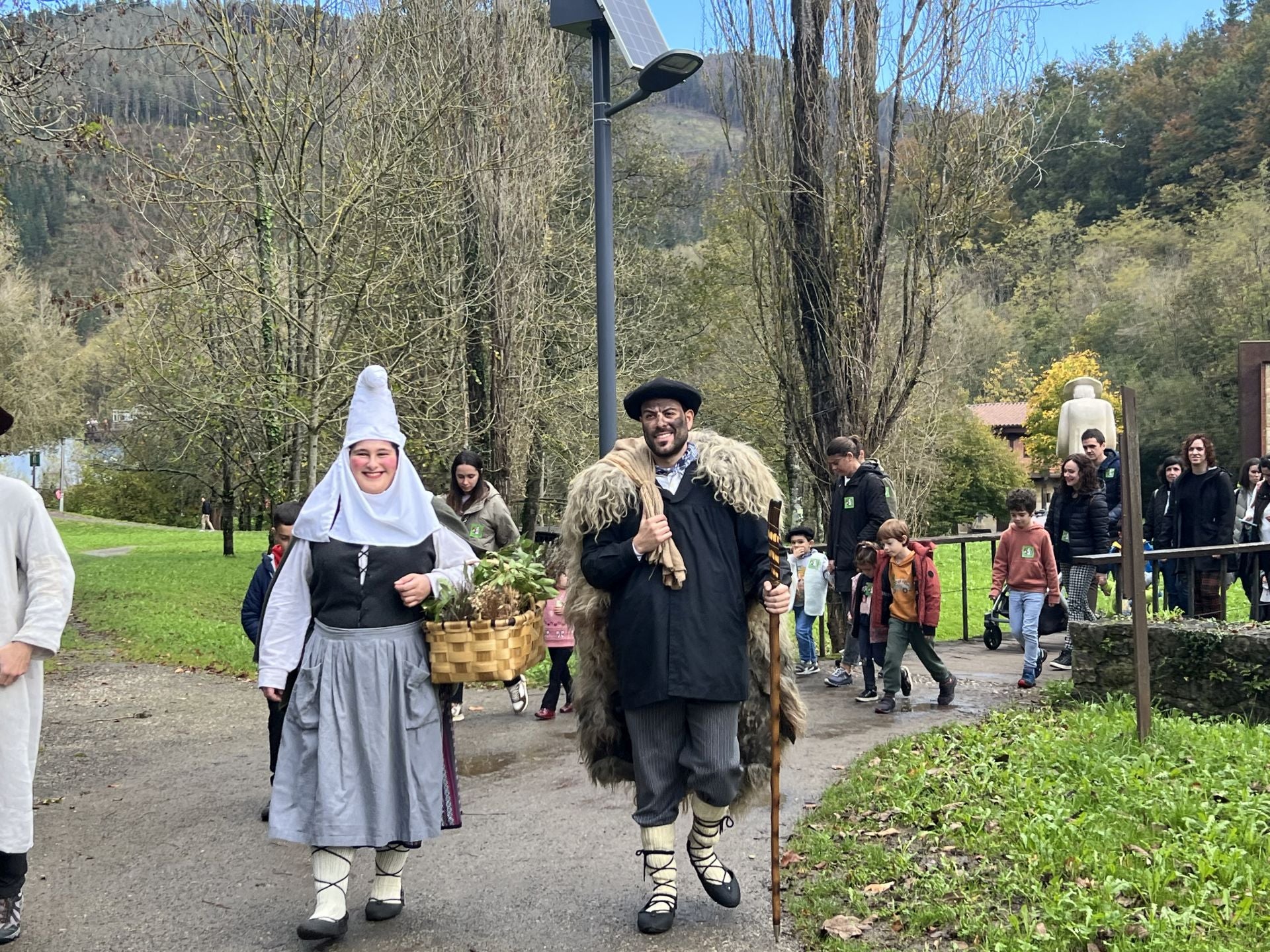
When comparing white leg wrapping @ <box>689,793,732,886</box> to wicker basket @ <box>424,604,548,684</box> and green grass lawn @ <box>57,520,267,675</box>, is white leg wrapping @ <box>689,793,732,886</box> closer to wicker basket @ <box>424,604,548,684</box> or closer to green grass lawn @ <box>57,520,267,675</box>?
wicker basket @ <box>424,604,548,684</box>

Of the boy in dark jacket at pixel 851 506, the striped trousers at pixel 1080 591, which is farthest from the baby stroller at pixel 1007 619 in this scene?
the boy in dark jacket at pixel 851 506

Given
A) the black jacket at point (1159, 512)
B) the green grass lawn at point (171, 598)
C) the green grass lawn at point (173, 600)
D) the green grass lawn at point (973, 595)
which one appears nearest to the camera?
the black jacket at point (1159, 512)

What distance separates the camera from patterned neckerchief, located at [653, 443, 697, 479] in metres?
4.59

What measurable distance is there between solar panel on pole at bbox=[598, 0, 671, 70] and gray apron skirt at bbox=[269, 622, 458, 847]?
4665mm

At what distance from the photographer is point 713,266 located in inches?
1234

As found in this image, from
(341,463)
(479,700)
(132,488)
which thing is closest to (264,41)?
(479,700)

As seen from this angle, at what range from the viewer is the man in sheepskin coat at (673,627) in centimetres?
434

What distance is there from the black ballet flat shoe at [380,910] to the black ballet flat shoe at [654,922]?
0.99 metres

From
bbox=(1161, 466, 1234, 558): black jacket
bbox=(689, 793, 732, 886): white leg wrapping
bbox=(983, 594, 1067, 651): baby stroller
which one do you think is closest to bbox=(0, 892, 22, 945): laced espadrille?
bbox=(689, 793, 732, 886): white leg wrapping

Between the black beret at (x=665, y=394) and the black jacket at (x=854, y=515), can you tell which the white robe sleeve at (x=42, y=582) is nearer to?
the black beret at (x=665, y=394)

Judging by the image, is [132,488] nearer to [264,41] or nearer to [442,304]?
[442,304]

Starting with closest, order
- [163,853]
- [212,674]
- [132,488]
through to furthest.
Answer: [163,853] → [212,674] → [132,488]

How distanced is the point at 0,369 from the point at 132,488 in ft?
60.2

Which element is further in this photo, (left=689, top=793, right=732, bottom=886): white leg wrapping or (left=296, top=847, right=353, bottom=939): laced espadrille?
(left=689, top=793, right=732, bottom=886): white leg wrapping
